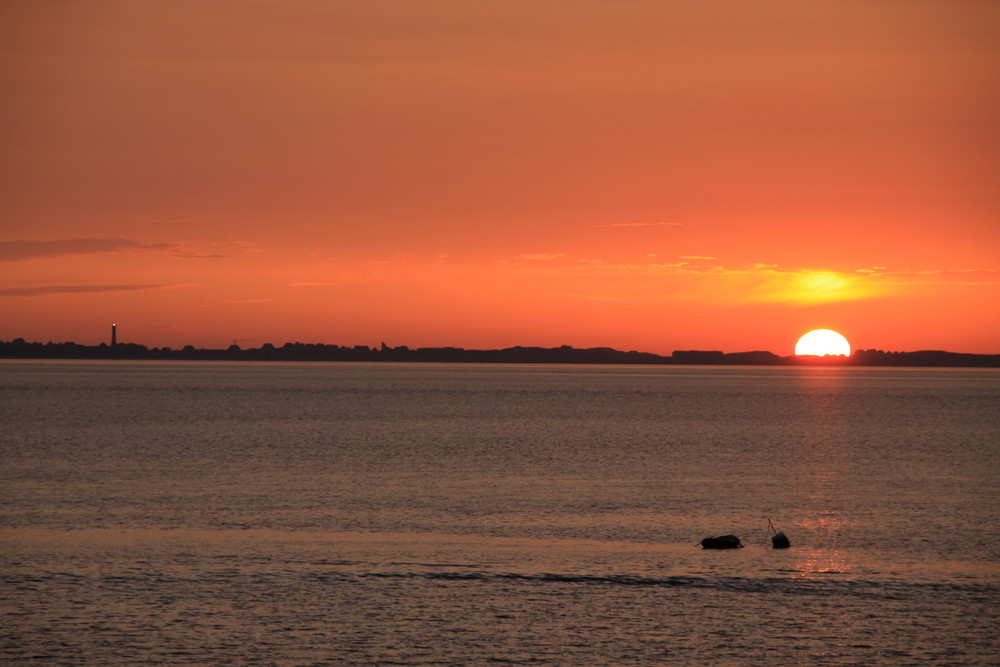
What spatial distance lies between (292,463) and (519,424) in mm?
57756

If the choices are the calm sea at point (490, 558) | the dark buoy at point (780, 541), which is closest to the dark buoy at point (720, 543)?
the calm sea at point (490, 558)

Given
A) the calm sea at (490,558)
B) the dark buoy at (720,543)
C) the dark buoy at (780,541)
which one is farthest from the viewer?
the dark buoy at (780,541)

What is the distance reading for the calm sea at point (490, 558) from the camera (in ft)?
98.3

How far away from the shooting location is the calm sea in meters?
30.0

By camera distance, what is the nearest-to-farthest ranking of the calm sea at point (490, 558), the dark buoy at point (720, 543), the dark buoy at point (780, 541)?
the calm sea at point (490, 558) < the dark buoy at point (720, 543) < the dark buoy at point (780, 541)

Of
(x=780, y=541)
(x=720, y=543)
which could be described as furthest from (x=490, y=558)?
(x=780, y=541)

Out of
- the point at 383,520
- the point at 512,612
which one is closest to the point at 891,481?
the point at 383,520

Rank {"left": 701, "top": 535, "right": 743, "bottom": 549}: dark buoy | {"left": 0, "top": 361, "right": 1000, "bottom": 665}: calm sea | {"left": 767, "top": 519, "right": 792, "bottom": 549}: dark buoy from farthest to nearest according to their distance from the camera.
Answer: {"left": 767, "top": 519, "right": 792, "bottom": 549}: dark buoy
{"left": 701, "top": 535, "right": 743, "bottom": 549}: dark buoy
{"left": 0, "top": 361, "right": 1000, "bottom": 665}: calm sea

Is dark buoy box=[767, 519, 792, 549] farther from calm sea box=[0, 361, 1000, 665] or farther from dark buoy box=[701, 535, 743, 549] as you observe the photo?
dark buoy box=[701, 535, 743, 549]

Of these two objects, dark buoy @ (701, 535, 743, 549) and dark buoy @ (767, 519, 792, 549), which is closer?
dark buoy @ (701, 535, 743, 549)

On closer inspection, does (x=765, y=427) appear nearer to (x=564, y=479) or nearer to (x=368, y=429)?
(x=368, y=429)

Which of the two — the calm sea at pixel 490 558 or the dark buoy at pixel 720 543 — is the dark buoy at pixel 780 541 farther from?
the dark buoy at pixel 720 543

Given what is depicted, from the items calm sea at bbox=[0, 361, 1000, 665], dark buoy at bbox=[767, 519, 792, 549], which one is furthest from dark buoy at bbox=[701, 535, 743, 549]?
dark buoy at bbox=[767, 519, 792, 549]

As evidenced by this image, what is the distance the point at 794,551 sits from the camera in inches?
1732
